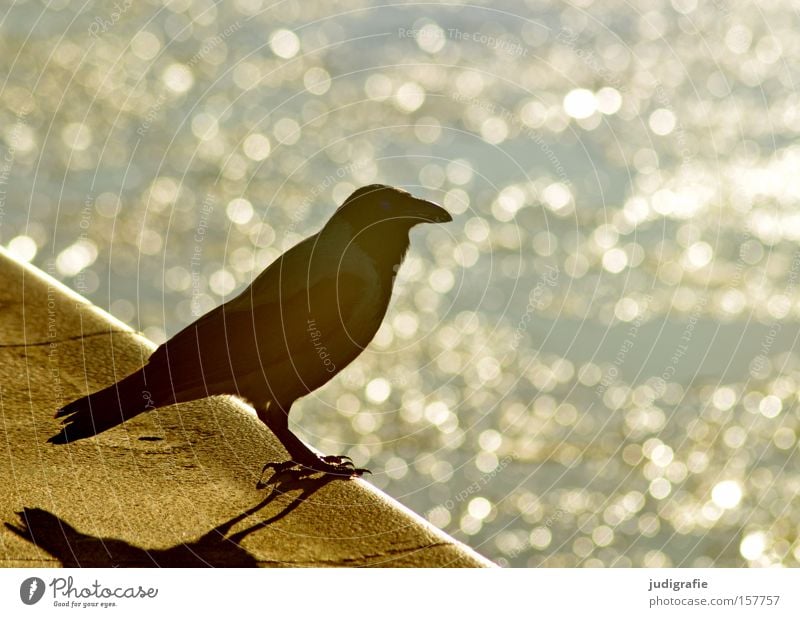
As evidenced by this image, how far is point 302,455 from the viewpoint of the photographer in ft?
15.1

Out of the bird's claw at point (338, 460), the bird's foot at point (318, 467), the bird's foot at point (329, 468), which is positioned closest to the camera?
the bird's foot at point (318, 467)

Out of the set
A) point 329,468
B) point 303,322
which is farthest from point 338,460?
point 303,322

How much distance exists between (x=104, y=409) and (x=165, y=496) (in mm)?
476

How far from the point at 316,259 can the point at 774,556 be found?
33.4ft

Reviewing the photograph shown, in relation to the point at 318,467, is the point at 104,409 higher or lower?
higher

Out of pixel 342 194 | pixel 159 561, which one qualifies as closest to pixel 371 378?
pixel 342 194

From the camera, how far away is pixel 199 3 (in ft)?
85.7

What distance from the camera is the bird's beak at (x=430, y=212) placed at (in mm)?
4684

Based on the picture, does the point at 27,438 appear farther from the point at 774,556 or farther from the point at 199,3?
the point at 199,3

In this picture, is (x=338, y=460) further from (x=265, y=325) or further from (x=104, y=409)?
(x=104, y=409)

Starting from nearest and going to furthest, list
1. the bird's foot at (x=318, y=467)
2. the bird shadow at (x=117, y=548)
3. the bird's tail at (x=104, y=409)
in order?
the bird shadow at (x=117, y=548) → the bird's tail at (x=104, y=409) → the bird's foot at (x=318, y=467)

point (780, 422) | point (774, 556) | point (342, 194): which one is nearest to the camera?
point (774, 556)

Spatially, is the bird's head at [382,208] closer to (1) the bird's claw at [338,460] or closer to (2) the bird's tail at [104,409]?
(1) the bird's claw at [338,460]

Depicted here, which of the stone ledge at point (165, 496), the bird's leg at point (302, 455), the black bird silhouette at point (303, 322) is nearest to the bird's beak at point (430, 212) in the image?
the black bird silhouette at point (303, 322)
